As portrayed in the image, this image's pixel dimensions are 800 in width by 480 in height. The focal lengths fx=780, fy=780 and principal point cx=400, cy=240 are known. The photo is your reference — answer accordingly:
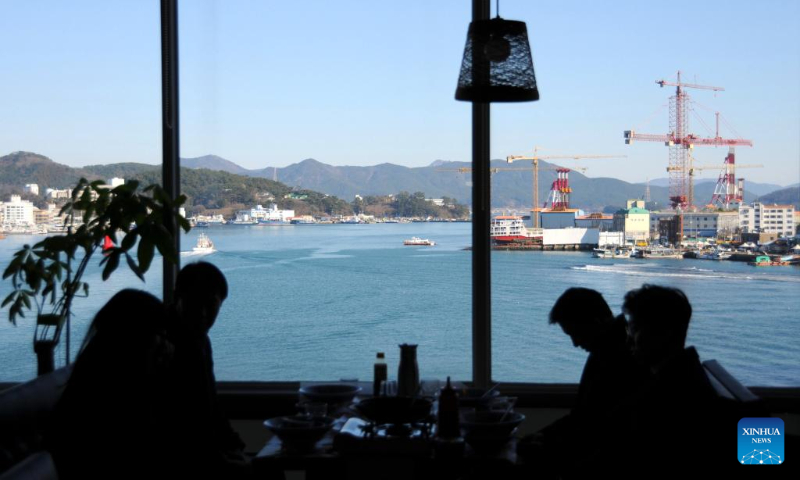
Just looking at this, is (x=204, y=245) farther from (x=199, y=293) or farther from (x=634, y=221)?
(x=634, y=221)

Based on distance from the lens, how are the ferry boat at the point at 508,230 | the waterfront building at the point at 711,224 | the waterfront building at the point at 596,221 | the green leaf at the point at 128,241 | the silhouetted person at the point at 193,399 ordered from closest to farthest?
the silhouetted person at the point at 193,399
the green leaf at the point at 128,241
the ferry boat at the point at 508,230
the waterfront building at the point at 711,224
the waterfront building at the point at 596,221

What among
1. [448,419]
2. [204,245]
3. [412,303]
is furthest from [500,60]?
[412,303]

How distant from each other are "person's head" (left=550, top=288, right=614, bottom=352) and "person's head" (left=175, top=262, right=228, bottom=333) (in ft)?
3.51

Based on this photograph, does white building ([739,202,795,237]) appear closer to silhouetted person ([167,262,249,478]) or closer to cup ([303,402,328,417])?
cup ([303,402,328,417])

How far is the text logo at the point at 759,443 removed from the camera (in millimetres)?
1940

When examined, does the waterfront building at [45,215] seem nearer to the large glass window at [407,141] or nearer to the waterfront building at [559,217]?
the large glass window at [407,141]

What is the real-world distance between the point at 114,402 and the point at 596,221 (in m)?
3.15

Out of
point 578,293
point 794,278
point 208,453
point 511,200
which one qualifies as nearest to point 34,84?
point 511,200

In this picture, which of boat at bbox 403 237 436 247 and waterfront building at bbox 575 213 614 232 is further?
boat at bbox 403 237 436 247

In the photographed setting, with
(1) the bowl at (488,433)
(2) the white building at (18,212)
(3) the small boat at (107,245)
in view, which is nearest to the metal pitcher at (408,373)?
(1) the bowl at (488,433)

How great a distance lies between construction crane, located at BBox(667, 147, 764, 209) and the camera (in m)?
4.02

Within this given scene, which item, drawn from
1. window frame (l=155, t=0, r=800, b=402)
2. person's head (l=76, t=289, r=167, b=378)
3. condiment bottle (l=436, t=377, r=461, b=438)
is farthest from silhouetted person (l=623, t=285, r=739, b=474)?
window frame (l=155, t=0, r=800, b=402)

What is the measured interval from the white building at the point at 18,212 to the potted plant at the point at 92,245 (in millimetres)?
972

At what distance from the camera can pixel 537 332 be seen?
456cm
